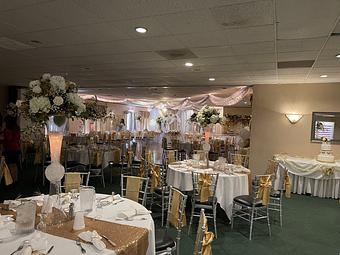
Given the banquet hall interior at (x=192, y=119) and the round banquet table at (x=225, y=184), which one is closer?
the banquet hall interior at (x=192, y=119)

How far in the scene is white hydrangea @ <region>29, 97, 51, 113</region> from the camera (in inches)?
78.6

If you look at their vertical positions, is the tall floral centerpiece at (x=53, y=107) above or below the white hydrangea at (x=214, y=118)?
below

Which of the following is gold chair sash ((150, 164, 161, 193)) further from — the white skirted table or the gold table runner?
the white skirted table

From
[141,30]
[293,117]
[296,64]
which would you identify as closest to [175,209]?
[141,30]

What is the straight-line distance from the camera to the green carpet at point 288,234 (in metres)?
3.48

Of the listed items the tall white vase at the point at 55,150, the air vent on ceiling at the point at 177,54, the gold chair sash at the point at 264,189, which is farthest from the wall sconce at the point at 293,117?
the tall white vase at the point at 55,150

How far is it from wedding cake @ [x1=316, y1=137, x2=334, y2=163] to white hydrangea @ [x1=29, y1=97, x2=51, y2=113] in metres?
6.47

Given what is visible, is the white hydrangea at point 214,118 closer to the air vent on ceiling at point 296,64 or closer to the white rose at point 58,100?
the air vent on ceiling at point 296,64

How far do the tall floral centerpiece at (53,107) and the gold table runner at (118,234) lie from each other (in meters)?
0.36

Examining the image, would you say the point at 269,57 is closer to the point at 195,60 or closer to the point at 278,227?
the point at 195,60

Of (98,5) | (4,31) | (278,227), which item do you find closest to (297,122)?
(278,227)

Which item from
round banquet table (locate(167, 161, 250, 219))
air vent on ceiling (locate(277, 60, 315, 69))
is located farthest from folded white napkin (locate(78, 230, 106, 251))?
air vent on ceiling (locate(277, 60, 315, 69))

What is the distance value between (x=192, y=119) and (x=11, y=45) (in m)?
3.78

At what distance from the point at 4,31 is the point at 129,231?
356 cm
